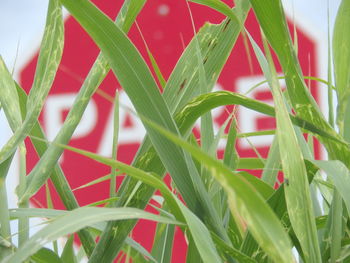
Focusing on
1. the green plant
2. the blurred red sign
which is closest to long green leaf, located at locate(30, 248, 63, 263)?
the green plant

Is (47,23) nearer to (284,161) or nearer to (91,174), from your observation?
(284,161)

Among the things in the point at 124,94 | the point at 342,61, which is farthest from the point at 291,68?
the point at 124,94

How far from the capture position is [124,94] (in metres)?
1.53

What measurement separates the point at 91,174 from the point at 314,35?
0.62 meters

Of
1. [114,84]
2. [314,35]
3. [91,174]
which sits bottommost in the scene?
[91,174]

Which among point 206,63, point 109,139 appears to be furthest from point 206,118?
point 109,139

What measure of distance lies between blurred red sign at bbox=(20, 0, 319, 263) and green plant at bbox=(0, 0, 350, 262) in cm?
124

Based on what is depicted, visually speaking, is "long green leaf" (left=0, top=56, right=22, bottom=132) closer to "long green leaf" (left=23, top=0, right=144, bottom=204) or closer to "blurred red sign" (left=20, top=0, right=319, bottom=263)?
"long green leaf" (left=23, top=0, right=144, bottom=204)

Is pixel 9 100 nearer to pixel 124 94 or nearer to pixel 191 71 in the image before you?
pixel 191 71

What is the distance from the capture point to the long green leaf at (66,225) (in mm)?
147

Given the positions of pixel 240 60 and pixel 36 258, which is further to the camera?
pixel 240 60

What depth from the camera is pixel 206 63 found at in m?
0.24

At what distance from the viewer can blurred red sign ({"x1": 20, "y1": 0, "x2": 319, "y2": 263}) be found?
1543mm

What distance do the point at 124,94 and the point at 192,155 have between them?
137 cm
